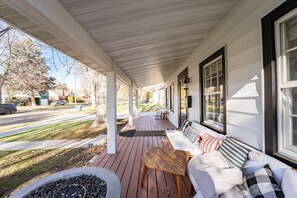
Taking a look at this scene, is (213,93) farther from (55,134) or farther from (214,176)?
(55,134)

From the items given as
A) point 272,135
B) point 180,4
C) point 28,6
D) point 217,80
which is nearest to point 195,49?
point 217,80

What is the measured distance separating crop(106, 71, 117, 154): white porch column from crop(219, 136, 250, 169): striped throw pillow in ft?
8.01

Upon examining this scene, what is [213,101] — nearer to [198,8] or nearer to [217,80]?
[217,80]

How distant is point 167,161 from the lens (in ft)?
7.07

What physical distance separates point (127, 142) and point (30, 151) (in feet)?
8.52

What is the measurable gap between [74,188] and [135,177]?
1.22 meters

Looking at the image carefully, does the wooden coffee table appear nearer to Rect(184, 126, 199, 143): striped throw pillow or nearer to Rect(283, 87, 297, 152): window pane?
Rect(184, 126, 199, 143): striped throw pillow

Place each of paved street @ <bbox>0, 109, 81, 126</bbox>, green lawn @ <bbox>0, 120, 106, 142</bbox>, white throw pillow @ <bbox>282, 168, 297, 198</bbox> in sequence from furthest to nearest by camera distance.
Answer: paved street @ <bbox>0, 109, 81, 126</bbox> → green lawn @ <bbox>0, 120, 106, 142</bbox> → white throw pillow @ <bbox>282, 168, 297, 198</bbox>

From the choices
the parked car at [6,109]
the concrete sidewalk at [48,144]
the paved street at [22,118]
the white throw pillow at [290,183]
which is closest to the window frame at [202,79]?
the white throw pillow at [290,183]

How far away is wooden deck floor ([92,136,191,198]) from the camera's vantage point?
2.11m

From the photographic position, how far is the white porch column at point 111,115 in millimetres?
3635

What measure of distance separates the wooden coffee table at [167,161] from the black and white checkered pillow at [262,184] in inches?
27.1

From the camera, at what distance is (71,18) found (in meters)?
1.71

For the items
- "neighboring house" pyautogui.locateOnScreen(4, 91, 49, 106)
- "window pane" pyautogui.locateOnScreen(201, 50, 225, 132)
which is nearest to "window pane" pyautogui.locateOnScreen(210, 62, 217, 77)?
"window pane" pyautogui.locateOnScreen(201, 50, 225, 132)
